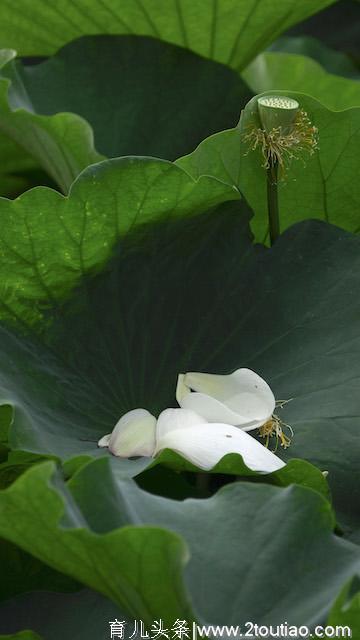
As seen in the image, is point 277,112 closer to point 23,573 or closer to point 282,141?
point 282,141

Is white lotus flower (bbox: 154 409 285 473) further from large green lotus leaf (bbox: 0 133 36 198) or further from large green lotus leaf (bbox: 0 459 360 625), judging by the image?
large green lotus leaf (bbox: 0 133 36 198)

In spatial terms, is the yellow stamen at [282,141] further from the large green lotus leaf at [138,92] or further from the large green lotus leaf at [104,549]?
the large green lotus leaf at [104,549]

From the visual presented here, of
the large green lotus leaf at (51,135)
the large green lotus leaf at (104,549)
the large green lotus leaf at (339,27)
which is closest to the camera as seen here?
the large green lotus leaf at (104,549)

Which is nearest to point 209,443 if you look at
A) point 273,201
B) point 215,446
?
point 215,446

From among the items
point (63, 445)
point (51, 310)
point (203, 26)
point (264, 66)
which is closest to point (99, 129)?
point (203, 26)

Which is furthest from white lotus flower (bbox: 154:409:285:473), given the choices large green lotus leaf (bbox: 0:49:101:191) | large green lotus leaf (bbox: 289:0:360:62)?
large green lotus leaf (bbox: 289:0:360:62)

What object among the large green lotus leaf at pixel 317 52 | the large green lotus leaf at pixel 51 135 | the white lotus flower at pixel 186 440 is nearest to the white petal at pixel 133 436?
the white lotus flower at pixel 186 440
